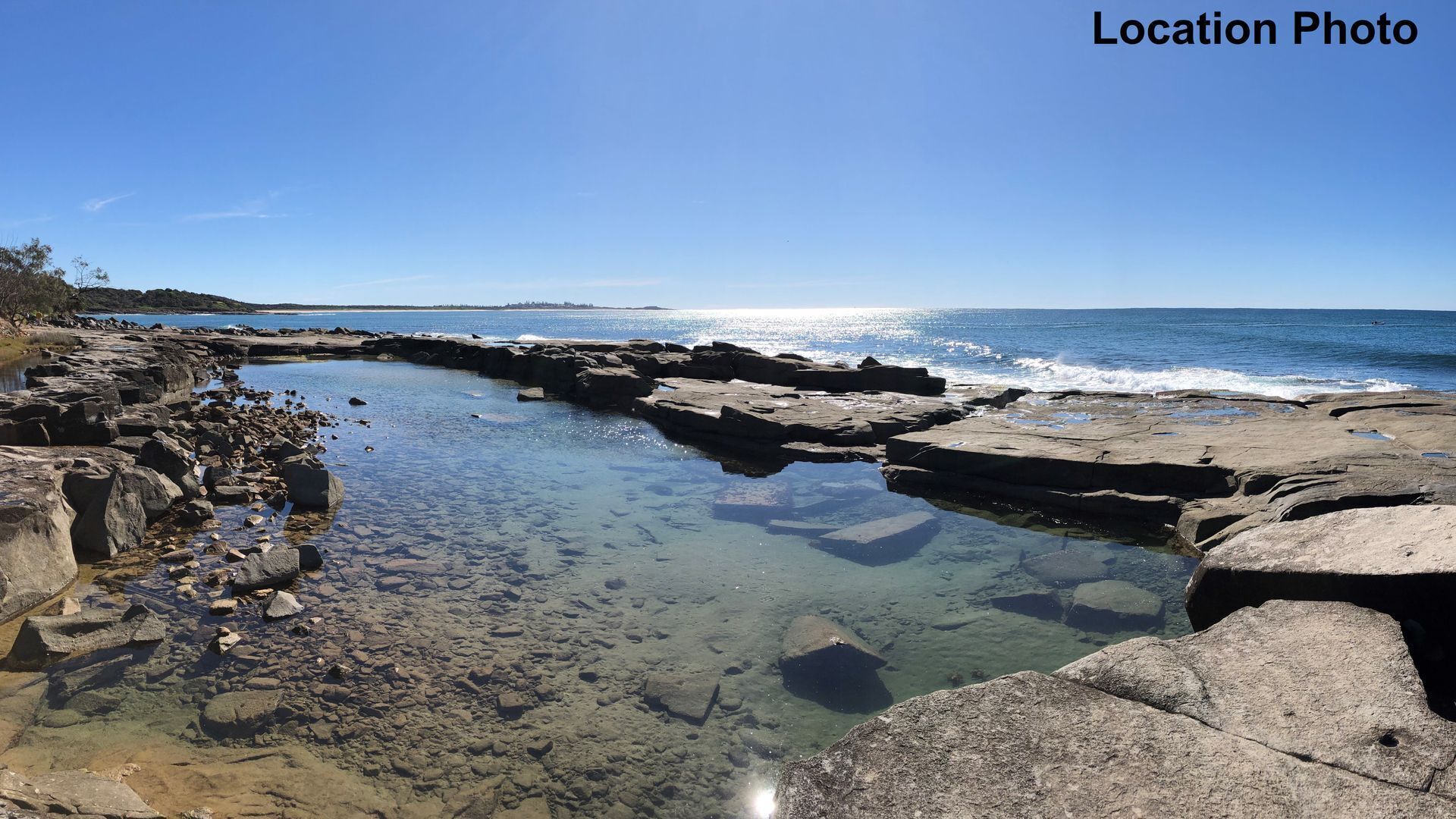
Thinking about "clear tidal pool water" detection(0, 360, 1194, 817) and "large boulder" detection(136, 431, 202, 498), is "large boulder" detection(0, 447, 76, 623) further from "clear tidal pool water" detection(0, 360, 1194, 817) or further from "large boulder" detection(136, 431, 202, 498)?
"large boulder" detection(136, 431, 202, 498)

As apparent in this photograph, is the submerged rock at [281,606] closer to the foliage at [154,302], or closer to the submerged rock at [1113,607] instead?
the submerged rock at [1113,607]

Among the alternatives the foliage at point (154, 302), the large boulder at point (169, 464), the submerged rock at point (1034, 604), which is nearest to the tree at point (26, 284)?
the large boulder at point (169, 464)

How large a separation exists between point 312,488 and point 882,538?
7.14 meters

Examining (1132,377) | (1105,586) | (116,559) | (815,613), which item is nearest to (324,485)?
(116,559)

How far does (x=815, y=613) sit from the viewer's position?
6.20m

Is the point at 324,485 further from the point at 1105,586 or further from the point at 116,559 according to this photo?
the point at 1105,586

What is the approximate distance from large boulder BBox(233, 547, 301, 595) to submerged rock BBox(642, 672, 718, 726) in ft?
12.2

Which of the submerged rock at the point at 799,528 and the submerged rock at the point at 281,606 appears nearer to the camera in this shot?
the submerged rock at the point at 281,606

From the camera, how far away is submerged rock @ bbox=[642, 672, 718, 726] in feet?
15.4

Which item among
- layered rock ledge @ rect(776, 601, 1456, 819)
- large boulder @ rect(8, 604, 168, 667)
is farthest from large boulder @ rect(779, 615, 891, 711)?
large boulder @ rect(8, 604, 168, 667)

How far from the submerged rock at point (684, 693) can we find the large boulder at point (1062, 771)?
77.9 inches

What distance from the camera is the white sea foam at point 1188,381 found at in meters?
26.4

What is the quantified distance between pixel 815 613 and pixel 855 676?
42.8 inches

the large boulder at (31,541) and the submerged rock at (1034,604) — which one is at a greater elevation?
the large boulder at (31,541)
